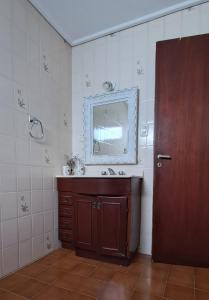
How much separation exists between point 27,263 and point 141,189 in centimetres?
115

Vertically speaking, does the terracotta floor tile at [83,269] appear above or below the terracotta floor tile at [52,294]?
below

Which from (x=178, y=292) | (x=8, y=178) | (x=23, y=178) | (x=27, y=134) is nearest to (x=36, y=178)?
(x=23, y=178)

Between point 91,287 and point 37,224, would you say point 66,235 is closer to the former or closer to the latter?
point 37,224

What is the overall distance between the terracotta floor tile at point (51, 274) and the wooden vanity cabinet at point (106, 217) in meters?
0.27

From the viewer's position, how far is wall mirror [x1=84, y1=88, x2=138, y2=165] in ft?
6.26

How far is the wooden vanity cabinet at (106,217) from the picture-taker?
1.56m

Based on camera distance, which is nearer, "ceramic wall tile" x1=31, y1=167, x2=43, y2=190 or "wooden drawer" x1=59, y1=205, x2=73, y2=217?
"ceramic wall tile" x1=31, y1=167, x2=43, y2=190

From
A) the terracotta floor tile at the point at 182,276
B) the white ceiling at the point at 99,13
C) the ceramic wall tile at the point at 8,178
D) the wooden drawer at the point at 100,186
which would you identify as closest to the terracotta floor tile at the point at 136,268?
the terracotta floor tile at the point at 182,276

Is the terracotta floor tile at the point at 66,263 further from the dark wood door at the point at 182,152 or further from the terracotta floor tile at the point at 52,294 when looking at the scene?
the dark wood door at the point at 182,152

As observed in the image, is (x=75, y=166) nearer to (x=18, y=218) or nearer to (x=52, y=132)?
(x=52, y=132)

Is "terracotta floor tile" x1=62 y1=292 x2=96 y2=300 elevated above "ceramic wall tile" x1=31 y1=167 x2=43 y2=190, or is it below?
below

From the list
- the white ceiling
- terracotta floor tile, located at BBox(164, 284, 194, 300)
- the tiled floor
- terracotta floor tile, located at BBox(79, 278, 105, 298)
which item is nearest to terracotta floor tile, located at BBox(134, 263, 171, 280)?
the tiled floor

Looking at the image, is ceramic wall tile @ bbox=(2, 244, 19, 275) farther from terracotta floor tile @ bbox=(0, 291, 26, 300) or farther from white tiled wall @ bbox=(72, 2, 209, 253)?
white tiled wall @ bbox=(72, 2, 209, 253)

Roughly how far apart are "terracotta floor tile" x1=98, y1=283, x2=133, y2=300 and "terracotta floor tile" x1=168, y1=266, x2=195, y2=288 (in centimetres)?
35
